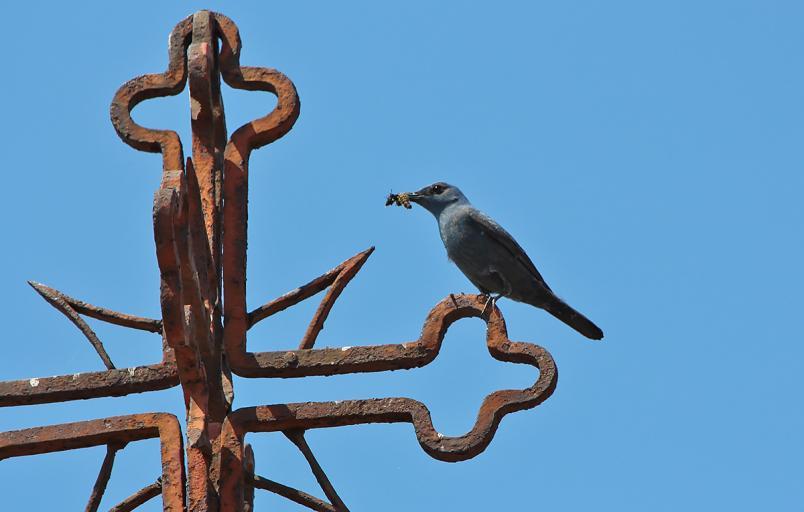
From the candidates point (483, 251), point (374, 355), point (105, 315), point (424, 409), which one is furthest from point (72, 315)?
point (483, 251)

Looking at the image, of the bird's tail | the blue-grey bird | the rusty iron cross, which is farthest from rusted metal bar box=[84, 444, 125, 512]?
the bird's tail

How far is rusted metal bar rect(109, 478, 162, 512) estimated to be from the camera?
11.9 feet

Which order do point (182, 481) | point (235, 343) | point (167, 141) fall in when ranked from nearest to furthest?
point (182, 481), point (235, 343), point (167, 141)

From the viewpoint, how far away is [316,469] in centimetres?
366

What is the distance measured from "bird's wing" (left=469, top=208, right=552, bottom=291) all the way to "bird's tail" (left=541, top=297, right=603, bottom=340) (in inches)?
15.7

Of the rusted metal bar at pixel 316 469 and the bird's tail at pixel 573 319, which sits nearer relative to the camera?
the rusted metal bar at pixel 316 469

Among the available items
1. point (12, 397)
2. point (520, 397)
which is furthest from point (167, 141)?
point (520, 397)

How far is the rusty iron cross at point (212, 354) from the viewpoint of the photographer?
3.46 metres

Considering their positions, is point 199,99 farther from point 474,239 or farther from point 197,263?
point 474,239

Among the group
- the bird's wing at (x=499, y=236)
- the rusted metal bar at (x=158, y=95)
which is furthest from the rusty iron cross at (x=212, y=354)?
the bird's wing at (x=499, y=236)

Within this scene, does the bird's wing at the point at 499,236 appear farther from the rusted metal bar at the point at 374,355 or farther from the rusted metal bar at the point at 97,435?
the rusted metal bar at the point at 97,435

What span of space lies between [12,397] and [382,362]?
0.92m

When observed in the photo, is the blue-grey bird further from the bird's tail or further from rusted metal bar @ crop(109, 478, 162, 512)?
rusted metal bar @ crop(109, 478, 162, 512)

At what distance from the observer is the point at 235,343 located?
12.6 feet
